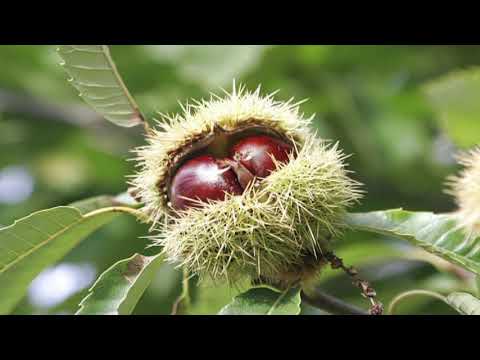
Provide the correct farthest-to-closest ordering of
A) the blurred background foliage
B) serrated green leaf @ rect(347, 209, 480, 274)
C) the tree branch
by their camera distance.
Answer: the blurred background foliage → the tree branch → serrated green leaf @ rect(347, 209, 480, 274)

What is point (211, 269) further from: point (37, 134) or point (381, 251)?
point (37, 134)

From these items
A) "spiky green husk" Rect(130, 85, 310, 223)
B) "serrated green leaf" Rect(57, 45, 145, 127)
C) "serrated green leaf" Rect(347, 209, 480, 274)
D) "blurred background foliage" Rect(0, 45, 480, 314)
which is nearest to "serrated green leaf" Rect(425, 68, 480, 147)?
"blurred background foliage" Rect(0, 45, 480, 314)

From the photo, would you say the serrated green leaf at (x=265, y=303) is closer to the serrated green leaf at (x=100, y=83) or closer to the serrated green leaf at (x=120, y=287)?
the serrated green leaf at (x=120, y=287)

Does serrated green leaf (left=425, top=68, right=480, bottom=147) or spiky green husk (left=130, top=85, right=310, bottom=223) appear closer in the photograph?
spiky green husk (left=130, top=85, right=310, bottom=223)

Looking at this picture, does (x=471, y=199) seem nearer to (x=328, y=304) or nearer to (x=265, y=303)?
(x=328, y=304)

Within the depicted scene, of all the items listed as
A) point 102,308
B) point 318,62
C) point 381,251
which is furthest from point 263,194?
point 318,62

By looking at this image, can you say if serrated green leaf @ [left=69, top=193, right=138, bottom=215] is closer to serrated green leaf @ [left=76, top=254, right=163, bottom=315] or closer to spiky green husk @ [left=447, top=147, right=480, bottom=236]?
serrated green leaf @ [left=76, top=254, right=163, bottom=315]
